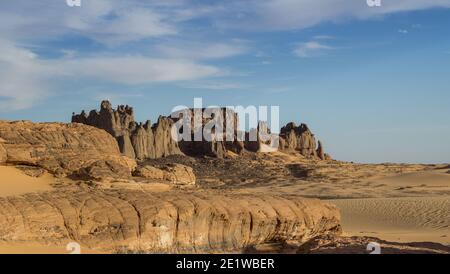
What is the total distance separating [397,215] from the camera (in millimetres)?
32125

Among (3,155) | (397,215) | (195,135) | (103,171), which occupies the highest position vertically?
(195,135)

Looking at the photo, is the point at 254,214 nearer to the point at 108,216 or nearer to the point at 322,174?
the point at 108,216

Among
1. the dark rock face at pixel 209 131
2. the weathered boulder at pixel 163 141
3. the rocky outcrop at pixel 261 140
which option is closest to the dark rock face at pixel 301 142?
the rocky outcrop at pixel 261 140

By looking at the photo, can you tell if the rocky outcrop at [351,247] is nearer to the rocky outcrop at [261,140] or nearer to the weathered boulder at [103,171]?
the weathered boulder at [103,171]

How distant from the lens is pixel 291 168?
2527 inches

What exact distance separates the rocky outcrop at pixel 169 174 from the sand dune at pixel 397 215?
1062cm

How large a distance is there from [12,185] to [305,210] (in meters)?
7.88

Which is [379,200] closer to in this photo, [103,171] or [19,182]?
[103,171]

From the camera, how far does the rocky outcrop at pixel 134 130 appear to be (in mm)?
68375

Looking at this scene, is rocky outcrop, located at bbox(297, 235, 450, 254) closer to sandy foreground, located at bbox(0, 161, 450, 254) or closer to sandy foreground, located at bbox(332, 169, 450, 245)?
sandy foreground, located at bbox(0, 161, 450, 254)

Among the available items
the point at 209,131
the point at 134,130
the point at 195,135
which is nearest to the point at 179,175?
the point at 134,130

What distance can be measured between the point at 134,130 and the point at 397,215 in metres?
44.5

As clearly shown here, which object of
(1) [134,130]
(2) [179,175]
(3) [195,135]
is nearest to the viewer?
(2) [179,175]

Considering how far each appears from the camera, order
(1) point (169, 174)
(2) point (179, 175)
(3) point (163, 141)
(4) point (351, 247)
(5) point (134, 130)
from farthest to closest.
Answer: (3) point (163, 141) < (5) point (134, 130) < (2) point (179, 175) < (1) point (169, 174) < (4) point (351, 247)
